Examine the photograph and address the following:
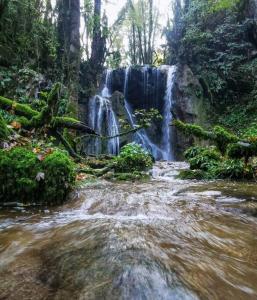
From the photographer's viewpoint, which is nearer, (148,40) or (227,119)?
(227,119)

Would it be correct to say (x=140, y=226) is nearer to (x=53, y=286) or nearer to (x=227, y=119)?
(x=53, y=286)

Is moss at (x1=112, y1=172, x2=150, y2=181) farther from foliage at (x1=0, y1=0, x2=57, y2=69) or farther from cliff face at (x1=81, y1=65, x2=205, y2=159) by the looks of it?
cliff face at (x1=81, y1=65, x2=205, y2=159)

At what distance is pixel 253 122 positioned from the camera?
1567 centimetres

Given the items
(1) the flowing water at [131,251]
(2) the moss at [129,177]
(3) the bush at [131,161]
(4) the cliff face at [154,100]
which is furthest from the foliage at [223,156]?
(4) the cliff face at [154,100]

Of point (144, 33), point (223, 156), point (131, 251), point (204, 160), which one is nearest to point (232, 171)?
point (223, 156)

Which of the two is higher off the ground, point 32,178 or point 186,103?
point 186,103

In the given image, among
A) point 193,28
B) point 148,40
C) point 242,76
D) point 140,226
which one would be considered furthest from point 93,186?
point 148,40

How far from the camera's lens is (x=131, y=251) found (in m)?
2.40

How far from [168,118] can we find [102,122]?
3.91 metres

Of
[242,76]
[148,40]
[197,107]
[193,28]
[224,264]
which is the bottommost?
[224,264]

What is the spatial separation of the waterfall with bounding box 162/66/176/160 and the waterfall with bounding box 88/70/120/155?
2937 mm

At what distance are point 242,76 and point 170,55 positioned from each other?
6.49 m

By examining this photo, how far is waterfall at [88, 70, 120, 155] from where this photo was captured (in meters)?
15.8

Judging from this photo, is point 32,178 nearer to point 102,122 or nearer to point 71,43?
point 71,43
